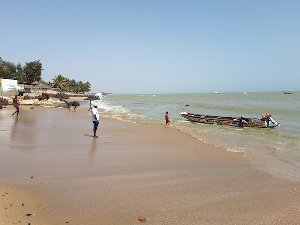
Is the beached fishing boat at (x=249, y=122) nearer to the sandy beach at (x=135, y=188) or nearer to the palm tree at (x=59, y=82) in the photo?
the sandy beach at (x=135, y=188)

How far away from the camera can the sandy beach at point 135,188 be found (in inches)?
225

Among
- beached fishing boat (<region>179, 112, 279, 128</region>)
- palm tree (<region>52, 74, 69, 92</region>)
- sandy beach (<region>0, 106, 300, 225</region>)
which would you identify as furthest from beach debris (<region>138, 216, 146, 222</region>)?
palm tree (<region>52, 74, 69, 92</region>)

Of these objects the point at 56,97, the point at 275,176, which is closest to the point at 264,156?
the point at 275,176

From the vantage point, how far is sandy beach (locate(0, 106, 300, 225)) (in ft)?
18.8

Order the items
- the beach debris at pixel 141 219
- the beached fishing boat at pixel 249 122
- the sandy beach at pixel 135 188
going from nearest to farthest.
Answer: the beach debris at pixel 141 219, the sandy beach at pixel 135 188, the beached fishing boat at pixel 249 122

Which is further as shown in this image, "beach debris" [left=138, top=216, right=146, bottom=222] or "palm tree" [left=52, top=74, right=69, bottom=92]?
"palm tree" [left=52, top=74, right=69, bottom=92]

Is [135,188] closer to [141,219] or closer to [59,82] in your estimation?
[141,219]

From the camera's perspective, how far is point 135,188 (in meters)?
7.29

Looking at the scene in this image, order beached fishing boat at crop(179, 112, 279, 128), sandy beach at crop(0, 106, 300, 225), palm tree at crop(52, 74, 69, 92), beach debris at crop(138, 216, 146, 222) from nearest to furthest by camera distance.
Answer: beach debris at crop(138, 216, 146, 222) < sandy beach at crop(0, 106, 300, 225) < beached fishing boat at crop(179, 112, 279, 128) < palm tree at crop(52, 74, 69, 92)

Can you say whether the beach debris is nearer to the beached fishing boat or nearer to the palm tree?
the beached fishing boat

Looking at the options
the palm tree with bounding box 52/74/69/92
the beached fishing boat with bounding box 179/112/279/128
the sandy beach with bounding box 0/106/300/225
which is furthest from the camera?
the palm tree with bounding box 52/74/69/92

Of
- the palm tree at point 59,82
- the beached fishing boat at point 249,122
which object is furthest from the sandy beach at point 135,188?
the palm tree at point 59,82

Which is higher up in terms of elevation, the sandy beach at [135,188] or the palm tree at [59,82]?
the palm tree at [59,82]

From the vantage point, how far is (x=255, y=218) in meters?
5.85
